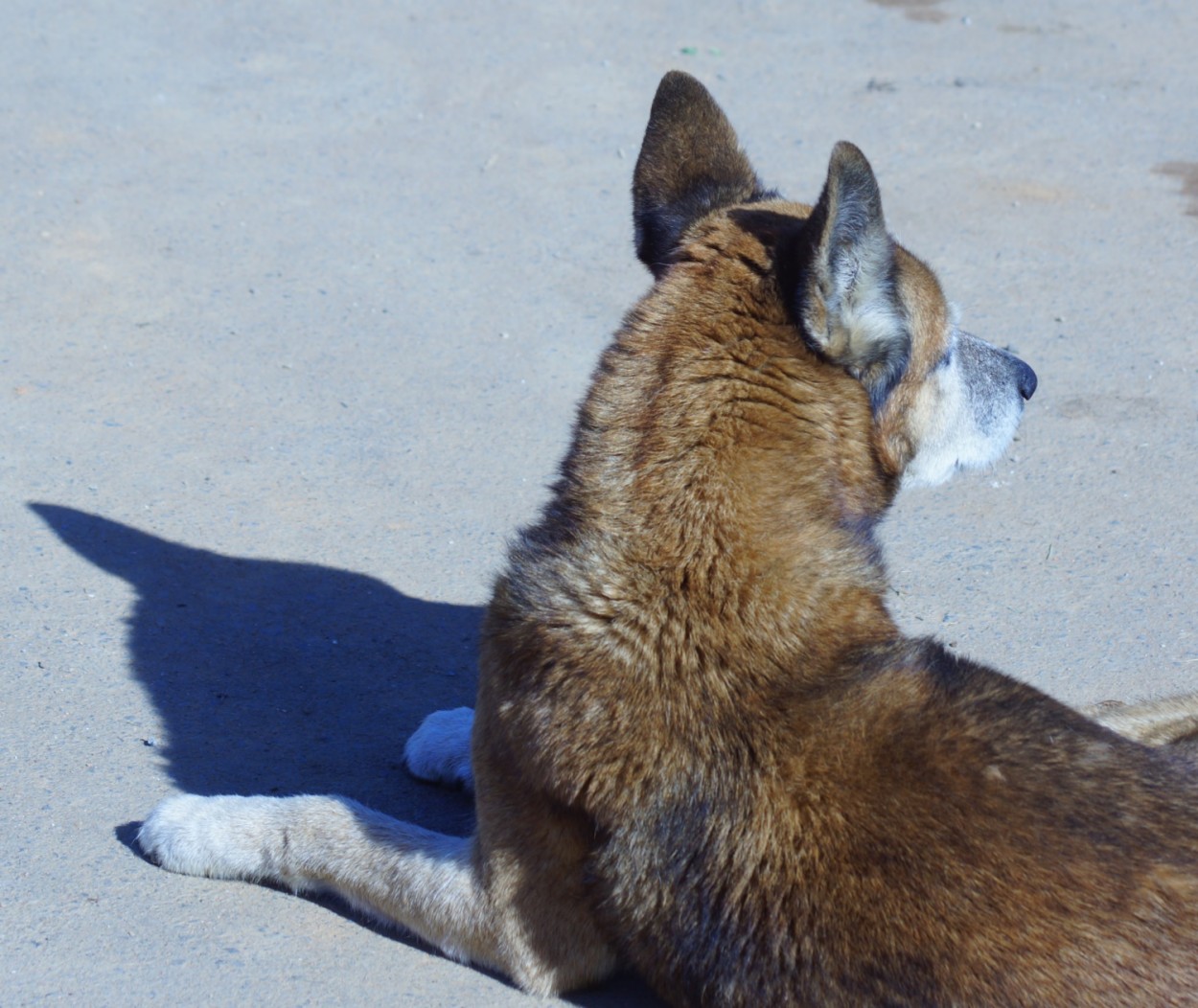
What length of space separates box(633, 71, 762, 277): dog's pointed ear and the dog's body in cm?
9

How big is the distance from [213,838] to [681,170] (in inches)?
83.7

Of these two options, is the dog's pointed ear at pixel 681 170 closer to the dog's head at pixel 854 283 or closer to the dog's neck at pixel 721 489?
the dog's head at pixel 854 283

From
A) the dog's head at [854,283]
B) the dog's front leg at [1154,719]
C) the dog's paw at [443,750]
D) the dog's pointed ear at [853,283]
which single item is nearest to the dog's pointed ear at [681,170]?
A: the dog's head at [854,283]

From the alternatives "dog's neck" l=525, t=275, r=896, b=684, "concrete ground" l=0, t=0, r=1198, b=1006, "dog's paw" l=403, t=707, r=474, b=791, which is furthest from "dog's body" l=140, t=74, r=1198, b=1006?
"dog's paw" l=403, t=707, r=474, b=791

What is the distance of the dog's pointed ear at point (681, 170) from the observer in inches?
154

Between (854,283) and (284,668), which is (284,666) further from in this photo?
(854,283)

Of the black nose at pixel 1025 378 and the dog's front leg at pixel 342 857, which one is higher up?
the black nose at pixel 1025 378

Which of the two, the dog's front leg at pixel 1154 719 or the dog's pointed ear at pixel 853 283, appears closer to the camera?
the dog's pointed ear at pixel 853 283

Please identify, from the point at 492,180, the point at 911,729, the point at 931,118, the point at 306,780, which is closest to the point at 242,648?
the point at 306,780

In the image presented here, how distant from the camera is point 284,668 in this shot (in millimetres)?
4715

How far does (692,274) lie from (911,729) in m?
1.17

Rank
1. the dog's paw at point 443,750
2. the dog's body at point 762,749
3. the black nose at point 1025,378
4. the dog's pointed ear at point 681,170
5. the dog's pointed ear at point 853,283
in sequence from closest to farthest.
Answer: the dog's body at point 762,749 < the dog's pointed ear at point 853,283 < the dog's pointed ear at point 681,170 < the dog's paw at point 443,750 < the black nose at point 1025,378

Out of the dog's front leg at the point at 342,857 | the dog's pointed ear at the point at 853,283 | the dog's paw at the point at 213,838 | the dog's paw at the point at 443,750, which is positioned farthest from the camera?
Result: the dog's paw at the point at 443,750

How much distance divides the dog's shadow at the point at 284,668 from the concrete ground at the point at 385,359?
0.02m
